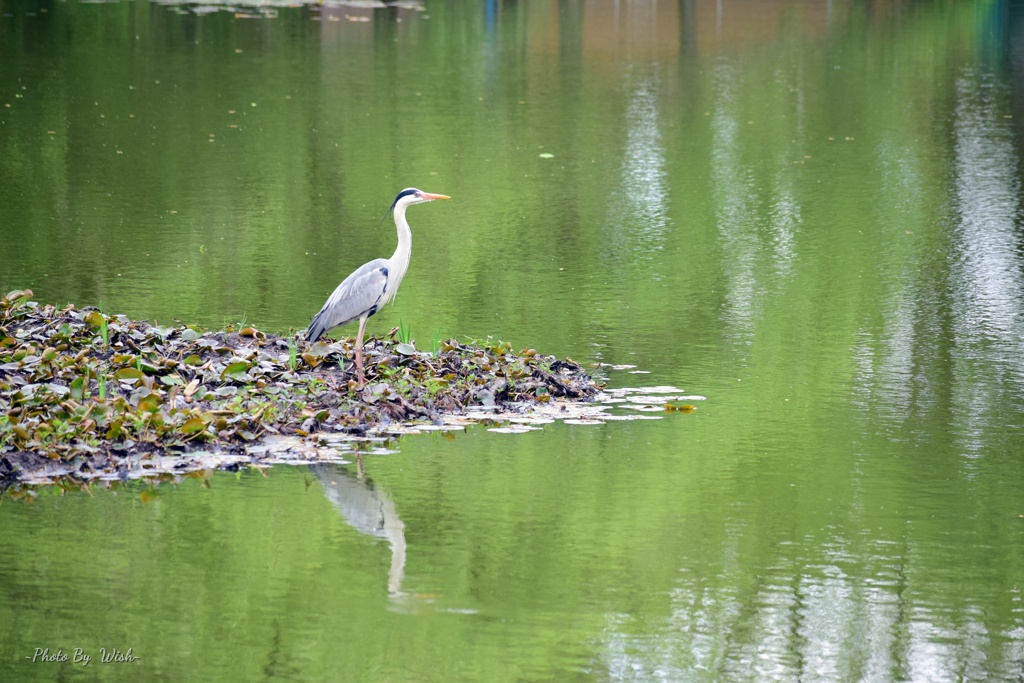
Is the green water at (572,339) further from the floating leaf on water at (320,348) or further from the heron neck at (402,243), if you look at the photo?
the heron neck at (402,243)

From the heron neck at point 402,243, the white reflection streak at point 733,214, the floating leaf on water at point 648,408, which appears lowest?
the floating leaf on water at point 648,408

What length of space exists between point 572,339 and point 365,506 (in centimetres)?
422

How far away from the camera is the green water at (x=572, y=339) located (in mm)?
6758

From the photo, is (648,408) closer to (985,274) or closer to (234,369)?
(234,369)

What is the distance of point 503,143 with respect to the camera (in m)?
21.8

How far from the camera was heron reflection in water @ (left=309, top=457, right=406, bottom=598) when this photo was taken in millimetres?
7680

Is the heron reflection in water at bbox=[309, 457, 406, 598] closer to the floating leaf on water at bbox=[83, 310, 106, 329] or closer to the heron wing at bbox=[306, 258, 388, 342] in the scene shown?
the heron wing at bbox=[306, 258, 388, 342]

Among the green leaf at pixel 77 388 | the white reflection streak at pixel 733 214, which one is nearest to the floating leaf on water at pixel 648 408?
the white reflection streak at pixel 733 214

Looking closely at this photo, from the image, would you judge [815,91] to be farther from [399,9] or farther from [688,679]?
[688,679]

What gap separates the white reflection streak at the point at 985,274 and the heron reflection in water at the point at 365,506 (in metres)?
3.75

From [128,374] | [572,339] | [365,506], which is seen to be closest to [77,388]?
[128,374]

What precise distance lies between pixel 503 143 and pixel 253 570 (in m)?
14.9

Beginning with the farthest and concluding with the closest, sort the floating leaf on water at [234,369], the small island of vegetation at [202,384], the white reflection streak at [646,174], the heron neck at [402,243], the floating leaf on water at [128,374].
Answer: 1. the white reflection streak at [646,174]
2. the heron neck at [402,243]
3. the floating leaf on water at [234,369]
4. the floating leaf on water at [128,374]
5. the small island of vegetation at [202,384]

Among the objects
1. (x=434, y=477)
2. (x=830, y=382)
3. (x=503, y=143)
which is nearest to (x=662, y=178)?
(x=503, y=143)
